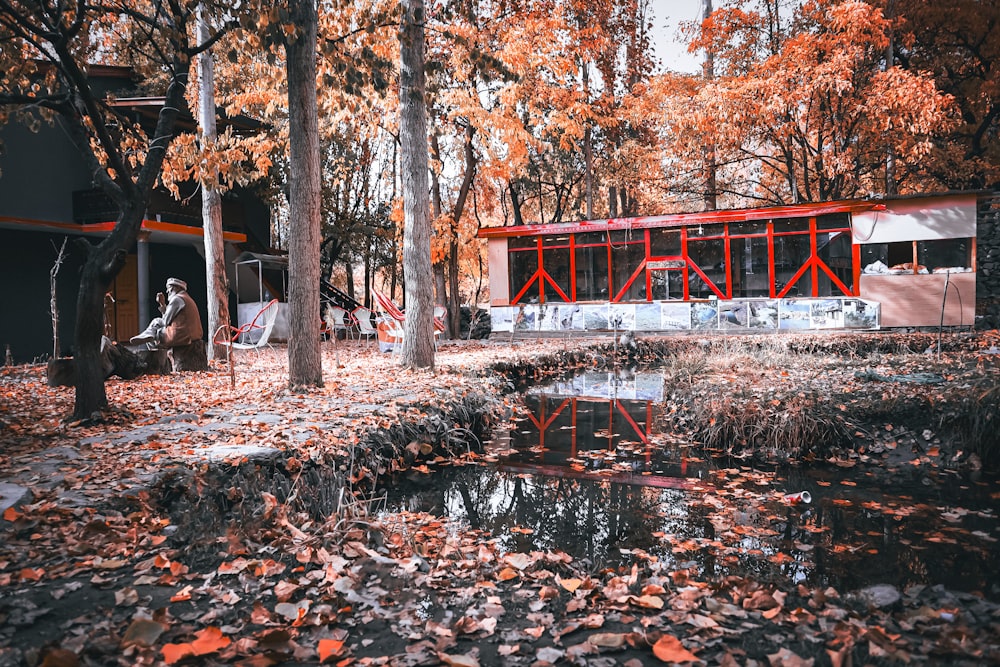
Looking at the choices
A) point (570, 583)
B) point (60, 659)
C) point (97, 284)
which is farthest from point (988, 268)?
point (60, 659)

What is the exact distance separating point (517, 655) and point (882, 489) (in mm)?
3981

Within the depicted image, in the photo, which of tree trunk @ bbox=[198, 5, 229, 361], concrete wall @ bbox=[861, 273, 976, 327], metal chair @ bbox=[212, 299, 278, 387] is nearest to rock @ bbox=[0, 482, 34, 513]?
metal chair @ bbox=[212, 299, 278, 387]

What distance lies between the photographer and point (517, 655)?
2.52 metres

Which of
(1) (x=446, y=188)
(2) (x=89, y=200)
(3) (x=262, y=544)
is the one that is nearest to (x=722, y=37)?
(1) (x=446, y=188)

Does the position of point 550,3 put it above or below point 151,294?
above

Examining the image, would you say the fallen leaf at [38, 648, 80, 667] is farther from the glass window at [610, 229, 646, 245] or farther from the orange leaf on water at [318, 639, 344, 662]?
the glass window at [610, 229, 646, 245]

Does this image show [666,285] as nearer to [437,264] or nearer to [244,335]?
[437,264]

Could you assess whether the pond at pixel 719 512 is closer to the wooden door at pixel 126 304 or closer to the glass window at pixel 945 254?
the glass window at pixel 945 254

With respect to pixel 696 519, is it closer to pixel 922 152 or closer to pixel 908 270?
pixel 908 270

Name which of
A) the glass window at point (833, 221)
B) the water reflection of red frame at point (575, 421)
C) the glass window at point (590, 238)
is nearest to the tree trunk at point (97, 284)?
the water reflection of red frame at point (575, 421)

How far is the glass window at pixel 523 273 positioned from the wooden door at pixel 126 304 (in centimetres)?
982

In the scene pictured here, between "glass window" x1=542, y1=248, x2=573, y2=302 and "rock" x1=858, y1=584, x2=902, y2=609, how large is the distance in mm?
15152

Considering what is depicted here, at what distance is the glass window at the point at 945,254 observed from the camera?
14.8 metres

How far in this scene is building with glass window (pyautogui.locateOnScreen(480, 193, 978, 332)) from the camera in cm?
1484
